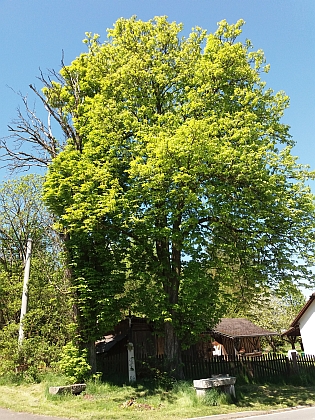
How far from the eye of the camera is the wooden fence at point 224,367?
1542 centimetres

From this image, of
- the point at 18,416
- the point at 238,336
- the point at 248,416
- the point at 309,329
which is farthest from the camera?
the point at 238,336

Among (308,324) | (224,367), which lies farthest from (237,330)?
(224,367)

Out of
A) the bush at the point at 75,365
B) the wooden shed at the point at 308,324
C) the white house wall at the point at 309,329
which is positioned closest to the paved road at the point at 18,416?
the bush at the point at 75,365

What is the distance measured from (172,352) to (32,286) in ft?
30.1

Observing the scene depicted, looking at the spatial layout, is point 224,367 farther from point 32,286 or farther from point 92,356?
point 32,286

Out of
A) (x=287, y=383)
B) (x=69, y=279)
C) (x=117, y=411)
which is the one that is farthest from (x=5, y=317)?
(x=287, y=383)

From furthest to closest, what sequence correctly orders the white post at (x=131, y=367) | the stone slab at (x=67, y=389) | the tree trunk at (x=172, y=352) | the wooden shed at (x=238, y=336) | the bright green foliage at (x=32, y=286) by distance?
the wooden shed at (x=238, y=336) → the bright green foliage at (x=32, y=286) → the white post at (x=131, y=367) → the tree trunk at (x=172, y=352) → the stone slab at (x=67, y=389)

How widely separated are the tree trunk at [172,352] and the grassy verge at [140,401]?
106 cm

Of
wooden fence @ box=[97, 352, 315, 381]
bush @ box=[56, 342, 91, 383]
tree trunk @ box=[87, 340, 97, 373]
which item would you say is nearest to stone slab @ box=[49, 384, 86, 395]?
bush @ box=[56, 342, 91, 383]

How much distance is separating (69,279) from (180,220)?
5.24 meters

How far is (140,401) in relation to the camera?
38.2 feet

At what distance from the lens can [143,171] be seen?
489 inches

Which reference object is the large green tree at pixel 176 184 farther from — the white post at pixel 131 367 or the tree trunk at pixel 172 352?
the white post at pixel 131 367

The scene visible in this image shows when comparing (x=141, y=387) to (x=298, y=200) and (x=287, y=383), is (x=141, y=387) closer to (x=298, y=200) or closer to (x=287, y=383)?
(x=287, y=383)
